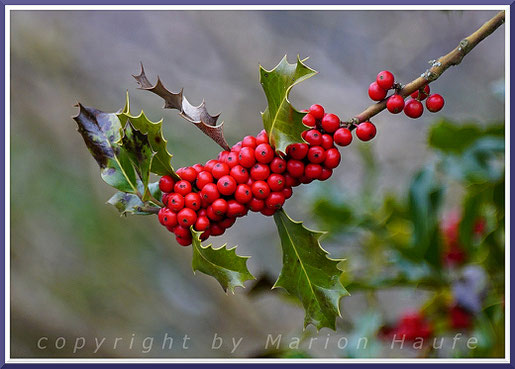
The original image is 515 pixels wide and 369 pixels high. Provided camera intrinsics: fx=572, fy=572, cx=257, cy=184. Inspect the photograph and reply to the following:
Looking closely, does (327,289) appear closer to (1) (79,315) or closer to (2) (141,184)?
(2) (141,184)

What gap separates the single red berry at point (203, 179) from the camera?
27.1 inches

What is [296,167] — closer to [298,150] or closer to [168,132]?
[298,150]

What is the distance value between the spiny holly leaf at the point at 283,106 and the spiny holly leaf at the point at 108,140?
0.60ft

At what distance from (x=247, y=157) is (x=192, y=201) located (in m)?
0.08

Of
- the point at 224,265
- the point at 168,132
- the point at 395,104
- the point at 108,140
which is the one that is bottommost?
the point at 168,132

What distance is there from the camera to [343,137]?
2.22 ft

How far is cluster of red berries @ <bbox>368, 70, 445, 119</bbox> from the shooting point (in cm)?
67

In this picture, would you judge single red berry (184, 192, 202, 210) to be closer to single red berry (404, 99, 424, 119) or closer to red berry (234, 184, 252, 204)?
red berry (234, 184, 252, 204)

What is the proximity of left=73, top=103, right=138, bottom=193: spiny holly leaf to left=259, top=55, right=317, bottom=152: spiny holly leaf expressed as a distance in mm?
183

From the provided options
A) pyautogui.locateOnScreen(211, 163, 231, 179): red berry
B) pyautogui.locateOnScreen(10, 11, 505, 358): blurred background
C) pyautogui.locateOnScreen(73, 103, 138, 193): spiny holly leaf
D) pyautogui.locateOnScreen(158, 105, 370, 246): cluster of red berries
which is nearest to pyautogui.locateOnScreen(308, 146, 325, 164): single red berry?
pyautogui.locateOnScreen(158, 105, 370, 246): cluster of red berries

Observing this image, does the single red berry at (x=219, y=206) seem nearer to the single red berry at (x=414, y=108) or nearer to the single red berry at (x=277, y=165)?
the single red berry at (x=277, y=165)

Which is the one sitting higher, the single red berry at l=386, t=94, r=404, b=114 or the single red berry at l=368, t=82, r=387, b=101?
the single red berry at l=368, t=82, r=387, b=101

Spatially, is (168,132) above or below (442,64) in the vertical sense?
below

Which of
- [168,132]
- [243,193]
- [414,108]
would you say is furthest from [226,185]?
[168,132]
